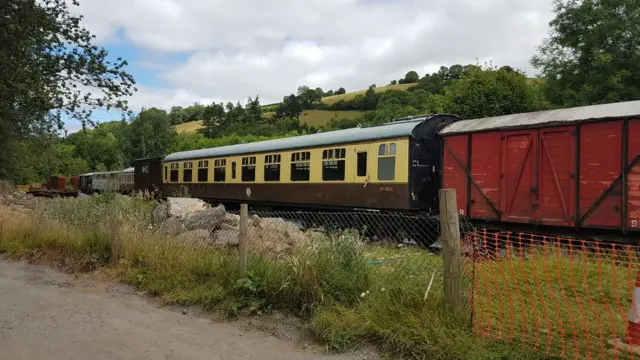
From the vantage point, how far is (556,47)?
28.1m

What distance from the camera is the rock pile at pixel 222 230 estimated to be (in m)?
→ 7.35

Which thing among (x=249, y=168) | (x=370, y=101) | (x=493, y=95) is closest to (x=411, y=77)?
(x=370, y=101)

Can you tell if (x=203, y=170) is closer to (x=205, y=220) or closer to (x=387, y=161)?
(x=387, y=161)

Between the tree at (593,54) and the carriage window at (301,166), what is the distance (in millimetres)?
16667

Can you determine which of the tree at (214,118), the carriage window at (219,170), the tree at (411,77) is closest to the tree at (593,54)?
the carriage window at (219,170)

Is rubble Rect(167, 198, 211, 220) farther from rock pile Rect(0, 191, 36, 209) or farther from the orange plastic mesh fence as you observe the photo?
the orange plastic mesh fence

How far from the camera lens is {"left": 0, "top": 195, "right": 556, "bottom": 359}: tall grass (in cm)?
412

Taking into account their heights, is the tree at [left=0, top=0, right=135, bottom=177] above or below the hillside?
below

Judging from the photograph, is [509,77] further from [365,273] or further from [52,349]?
[52,349]

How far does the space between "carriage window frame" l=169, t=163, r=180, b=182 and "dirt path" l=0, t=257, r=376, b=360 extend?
18328 mm

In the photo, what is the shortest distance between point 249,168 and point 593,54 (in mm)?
19710

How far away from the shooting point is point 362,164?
13.2 meters

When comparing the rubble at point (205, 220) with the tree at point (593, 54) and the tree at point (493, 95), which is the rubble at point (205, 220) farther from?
the tree at point (593, 54)

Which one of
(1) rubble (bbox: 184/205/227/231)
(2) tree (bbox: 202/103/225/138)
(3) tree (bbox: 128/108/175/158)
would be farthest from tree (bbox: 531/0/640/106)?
(2) tree (bbox: 202/103/225/138)
